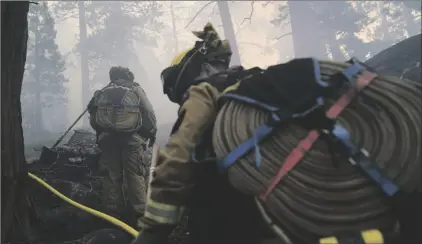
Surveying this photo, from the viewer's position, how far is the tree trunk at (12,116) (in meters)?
2.70

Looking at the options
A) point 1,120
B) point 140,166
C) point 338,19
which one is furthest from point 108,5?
point 1,120

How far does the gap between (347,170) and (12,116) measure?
2.55m

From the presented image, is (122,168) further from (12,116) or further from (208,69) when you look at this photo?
(208,69)

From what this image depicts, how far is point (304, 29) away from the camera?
89.6ft

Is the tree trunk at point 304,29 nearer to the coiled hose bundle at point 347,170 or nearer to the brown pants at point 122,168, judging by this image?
the brown pants at point 122,168

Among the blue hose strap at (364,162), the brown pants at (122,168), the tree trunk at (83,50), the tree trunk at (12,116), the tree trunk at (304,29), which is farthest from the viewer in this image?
the tree trunk at (83,50)

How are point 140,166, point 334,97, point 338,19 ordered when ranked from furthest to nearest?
point 338,19
point 140,166
point 334,97

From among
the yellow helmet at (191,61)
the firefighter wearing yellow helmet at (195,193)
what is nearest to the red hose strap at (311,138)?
the firefighter wearing yellow helmet at (195,193)

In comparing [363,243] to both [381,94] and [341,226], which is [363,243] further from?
[381,94]

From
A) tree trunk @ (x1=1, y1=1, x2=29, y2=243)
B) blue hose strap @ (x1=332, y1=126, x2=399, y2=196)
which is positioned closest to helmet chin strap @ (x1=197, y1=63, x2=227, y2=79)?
blue hose strap @ (x1=332, y1=126, x2=399, y2=196)

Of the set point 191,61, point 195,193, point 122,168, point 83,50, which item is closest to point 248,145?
point 195,193

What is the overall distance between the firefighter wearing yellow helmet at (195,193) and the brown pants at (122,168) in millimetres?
4299

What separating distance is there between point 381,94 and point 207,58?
1242mm

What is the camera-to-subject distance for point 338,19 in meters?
27.2
